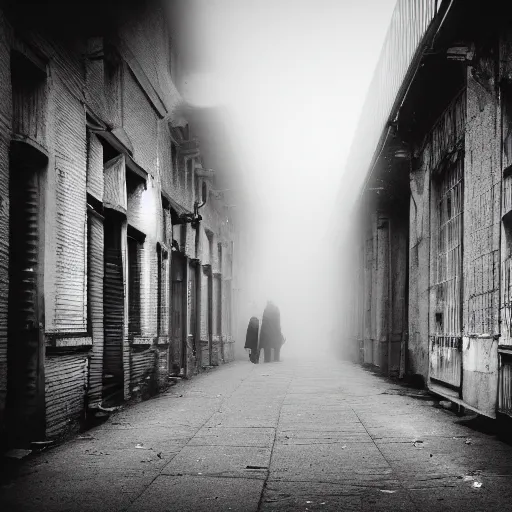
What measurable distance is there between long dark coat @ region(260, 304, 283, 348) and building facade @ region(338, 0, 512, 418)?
250 inches

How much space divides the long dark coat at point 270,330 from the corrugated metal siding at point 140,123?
11296 millimetres

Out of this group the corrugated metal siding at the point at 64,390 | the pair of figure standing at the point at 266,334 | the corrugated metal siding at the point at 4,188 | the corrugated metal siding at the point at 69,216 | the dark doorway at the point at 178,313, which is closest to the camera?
the corrugated metal siding at the point at 4,188

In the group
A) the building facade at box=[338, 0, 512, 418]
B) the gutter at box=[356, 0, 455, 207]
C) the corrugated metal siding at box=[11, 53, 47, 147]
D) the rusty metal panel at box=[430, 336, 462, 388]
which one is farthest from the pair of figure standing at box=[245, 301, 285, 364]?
the corrugated metal siding at box=[11, 53, 47, 147]

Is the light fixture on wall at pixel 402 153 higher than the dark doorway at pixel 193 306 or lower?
higher

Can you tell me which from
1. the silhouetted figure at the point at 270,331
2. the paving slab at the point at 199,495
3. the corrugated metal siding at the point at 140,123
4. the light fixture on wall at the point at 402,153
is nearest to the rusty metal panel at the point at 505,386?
the paving slab at the point at 199,495

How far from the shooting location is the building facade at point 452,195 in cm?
754

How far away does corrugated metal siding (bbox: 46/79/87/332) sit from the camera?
7.06 m

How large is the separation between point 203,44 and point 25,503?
11799 mm

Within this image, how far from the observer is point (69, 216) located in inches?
291

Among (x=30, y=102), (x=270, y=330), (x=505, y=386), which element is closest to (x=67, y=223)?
(x=30, y=102)

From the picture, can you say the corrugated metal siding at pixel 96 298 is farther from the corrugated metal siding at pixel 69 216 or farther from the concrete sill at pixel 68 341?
the corrugated metal siding at pixel 69 216

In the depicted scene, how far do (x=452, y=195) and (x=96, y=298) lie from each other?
214 inches

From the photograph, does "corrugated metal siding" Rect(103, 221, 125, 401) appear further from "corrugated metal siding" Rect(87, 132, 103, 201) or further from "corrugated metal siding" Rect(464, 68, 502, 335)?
"corrugated metal siding" Rect(464, 68, 502, 335)

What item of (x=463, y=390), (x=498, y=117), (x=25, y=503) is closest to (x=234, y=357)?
(x=463, y=390)
